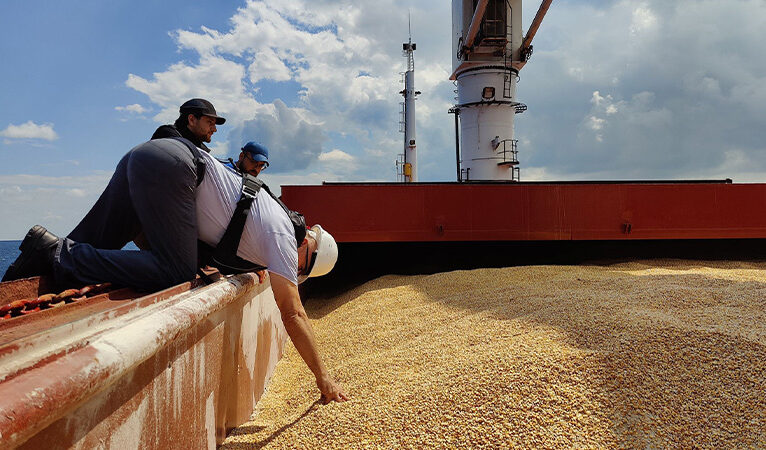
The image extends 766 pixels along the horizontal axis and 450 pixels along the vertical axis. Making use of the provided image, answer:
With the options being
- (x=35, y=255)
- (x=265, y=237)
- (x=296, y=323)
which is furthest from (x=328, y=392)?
(x=35, y=255)

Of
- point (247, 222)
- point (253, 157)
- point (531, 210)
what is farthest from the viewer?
point (531, 210)

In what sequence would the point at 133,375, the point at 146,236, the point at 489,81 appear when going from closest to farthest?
1. the point at 133,375
2. the point at 146,236
3. the point at 489,81

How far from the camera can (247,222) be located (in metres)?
2.06

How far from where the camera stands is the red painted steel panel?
5.36 meters

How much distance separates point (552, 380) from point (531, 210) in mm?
3758

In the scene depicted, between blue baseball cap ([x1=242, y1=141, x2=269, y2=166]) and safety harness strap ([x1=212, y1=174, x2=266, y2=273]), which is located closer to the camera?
safety harness strap ([x1=212, y1=174, x2=266, y2=273])

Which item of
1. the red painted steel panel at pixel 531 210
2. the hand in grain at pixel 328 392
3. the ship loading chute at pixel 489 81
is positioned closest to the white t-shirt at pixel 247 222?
the hand in grain at pixel 328 392

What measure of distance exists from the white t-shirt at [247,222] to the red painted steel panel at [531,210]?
320cm

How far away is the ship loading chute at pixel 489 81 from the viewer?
10773mm

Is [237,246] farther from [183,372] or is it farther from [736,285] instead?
[736,285]

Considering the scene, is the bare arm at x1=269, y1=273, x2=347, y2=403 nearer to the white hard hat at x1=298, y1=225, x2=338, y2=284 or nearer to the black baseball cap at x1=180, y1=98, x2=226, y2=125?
the white hard hat at x1=298, y1=225, x2=338, y2=284

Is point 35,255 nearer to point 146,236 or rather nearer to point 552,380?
point 146,236

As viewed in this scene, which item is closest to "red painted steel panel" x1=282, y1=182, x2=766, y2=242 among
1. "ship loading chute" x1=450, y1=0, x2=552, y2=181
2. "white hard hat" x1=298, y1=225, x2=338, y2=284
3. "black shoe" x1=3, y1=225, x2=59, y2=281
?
"white hard hat" x1=298, y1=225, x2=338, y2=284

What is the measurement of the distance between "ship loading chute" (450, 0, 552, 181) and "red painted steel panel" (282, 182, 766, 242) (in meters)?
5.91
